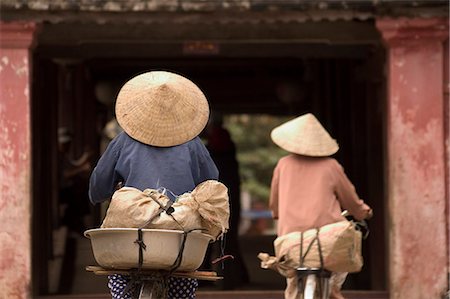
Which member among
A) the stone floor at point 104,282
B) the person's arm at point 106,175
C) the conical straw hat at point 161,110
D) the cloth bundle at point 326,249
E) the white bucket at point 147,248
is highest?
the conical straw hat at point 161,110

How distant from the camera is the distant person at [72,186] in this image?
17.0 metres

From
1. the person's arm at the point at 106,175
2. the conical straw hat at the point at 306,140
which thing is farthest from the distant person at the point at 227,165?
the person's arm at the point at 106,175

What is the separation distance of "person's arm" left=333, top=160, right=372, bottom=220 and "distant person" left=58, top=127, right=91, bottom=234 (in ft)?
25.8

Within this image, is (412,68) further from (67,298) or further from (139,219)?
(139,219)

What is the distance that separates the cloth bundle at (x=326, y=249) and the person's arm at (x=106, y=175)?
2.27 m

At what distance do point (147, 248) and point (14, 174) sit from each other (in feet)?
15.9

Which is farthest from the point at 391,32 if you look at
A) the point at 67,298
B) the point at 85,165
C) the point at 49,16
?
the point at 85,165

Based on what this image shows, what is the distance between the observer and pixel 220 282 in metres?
13.9

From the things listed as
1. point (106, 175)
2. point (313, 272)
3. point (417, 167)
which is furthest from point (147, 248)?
point (417, 167)

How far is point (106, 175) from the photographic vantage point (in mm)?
7078

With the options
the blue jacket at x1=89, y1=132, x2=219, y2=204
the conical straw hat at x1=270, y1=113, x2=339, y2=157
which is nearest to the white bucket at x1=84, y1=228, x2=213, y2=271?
the blue jacket at x1=89, y1=132, x2=219, y2=204

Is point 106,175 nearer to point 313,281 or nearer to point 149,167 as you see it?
point 149,167

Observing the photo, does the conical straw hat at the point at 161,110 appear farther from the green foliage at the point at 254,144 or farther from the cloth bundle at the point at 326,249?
the green foliage at the point at 254,144

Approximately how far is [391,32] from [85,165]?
7084mm
